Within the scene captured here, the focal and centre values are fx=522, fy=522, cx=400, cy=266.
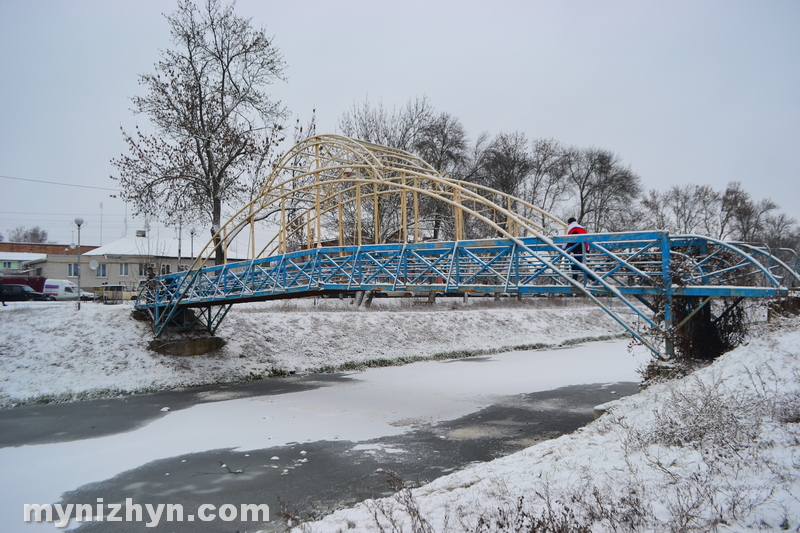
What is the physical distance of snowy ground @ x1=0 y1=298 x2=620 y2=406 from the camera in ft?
56.6

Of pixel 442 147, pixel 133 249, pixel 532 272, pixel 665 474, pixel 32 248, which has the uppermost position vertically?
pixel 442 147

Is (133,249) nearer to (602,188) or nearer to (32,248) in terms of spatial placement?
(32,248)

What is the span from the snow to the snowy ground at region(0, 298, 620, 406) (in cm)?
8

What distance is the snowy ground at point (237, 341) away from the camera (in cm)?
1727

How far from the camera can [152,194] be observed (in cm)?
2602

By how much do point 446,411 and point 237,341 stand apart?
11.6 meters

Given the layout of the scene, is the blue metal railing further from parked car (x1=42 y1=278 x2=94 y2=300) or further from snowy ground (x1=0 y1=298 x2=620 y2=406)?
parked car (x1=42 y1=278 x2=94 y2=300)

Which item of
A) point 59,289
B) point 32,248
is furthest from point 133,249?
point 32,248

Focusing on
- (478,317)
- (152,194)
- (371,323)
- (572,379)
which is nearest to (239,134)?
(152,194)

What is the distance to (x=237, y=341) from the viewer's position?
72.1 ft

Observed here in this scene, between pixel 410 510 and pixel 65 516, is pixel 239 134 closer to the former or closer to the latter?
pixel 65 516

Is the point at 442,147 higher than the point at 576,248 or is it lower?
higher

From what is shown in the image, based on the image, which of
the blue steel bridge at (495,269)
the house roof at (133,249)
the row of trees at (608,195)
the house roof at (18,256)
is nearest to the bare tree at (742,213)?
the row of trees at (608,195)

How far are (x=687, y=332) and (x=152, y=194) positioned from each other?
2457 centimetres
